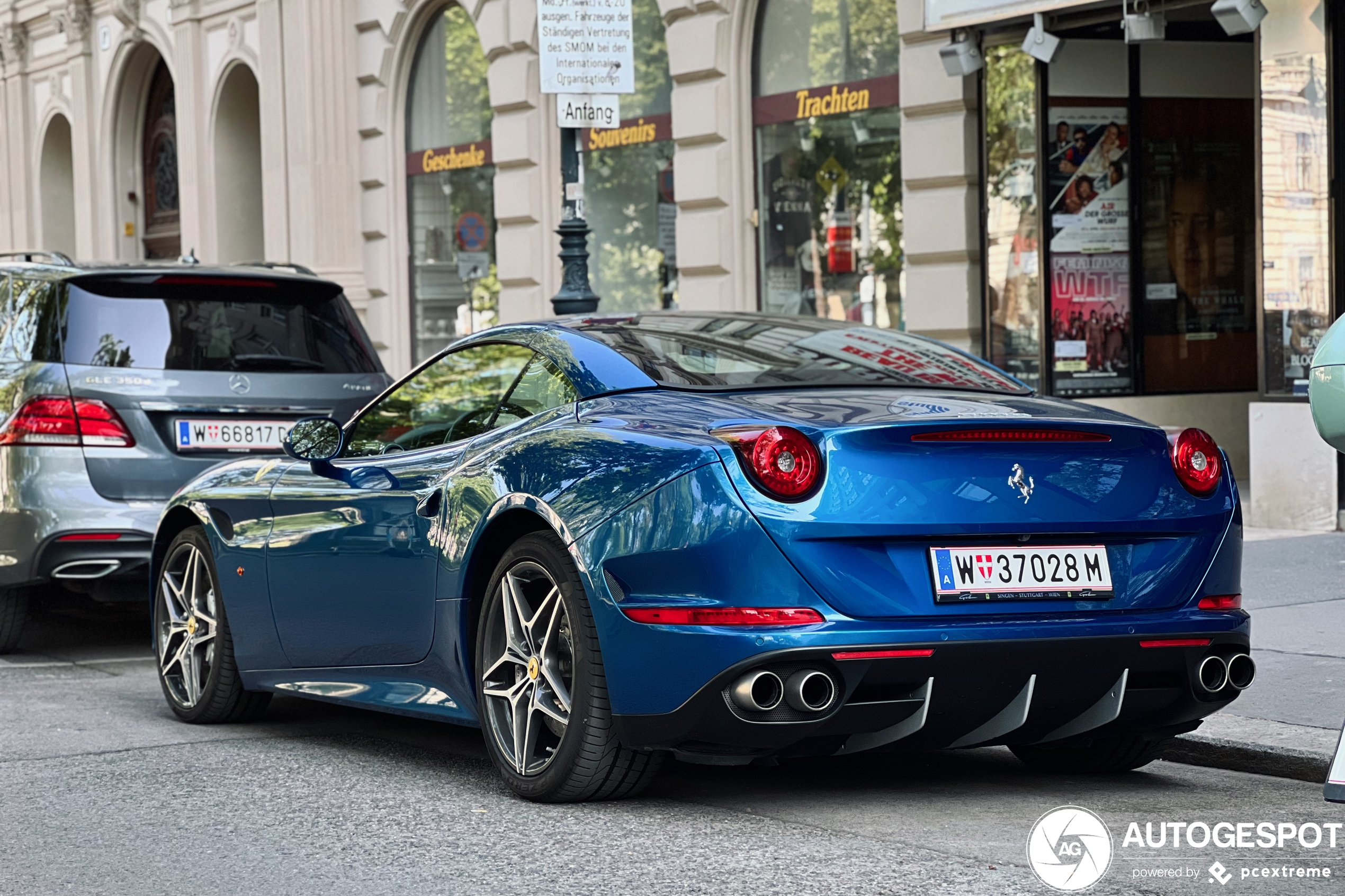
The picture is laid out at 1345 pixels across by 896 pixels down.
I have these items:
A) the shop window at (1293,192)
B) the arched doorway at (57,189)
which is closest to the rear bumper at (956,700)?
the shop window at (1293,192)

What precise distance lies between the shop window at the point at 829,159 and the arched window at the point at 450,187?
4.50 metres

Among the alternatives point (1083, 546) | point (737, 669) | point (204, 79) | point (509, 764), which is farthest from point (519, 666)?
point (204, 79)

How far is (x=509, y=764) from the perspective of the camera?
17.3ft

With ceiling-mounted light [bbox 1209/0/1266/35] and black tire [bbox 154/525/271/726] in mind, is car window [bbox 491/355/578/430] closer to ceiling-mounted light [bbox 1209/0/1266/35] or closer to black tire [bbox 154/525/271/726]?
black tire [bbox 154/525/271/726]

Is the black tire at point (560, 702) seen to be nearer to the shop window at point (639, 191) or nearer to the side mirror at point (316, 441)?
the side mirror at point (316, 441)

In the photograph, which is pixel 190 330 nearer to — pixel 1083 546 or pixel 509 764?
pixel 509 764

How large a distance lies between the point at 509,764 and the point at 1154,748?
183cm

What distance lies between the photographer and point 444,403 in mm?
6031

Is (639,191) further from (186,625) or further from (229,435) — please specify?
(186,625)

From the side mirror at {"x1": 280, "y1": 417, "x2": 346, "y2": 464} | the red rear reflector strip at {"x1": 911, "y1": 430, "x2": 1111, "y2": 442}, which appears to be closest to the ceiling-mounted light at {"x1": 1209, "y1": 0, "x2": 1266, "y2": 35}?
the side mirror at {"x1": 280, "y1": 417, "x2": 346, "y2": 464}

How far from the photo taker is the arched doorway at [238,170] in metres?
24.6

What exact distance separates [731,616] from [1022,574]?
0.74m

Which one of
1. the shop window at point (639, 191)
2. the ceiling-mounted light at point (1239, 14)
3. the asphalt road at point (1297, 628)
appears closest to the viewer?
the asphalt road at point (1297, 628)

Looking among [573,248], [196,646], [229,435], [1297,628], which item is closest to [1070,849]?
[196,646]
